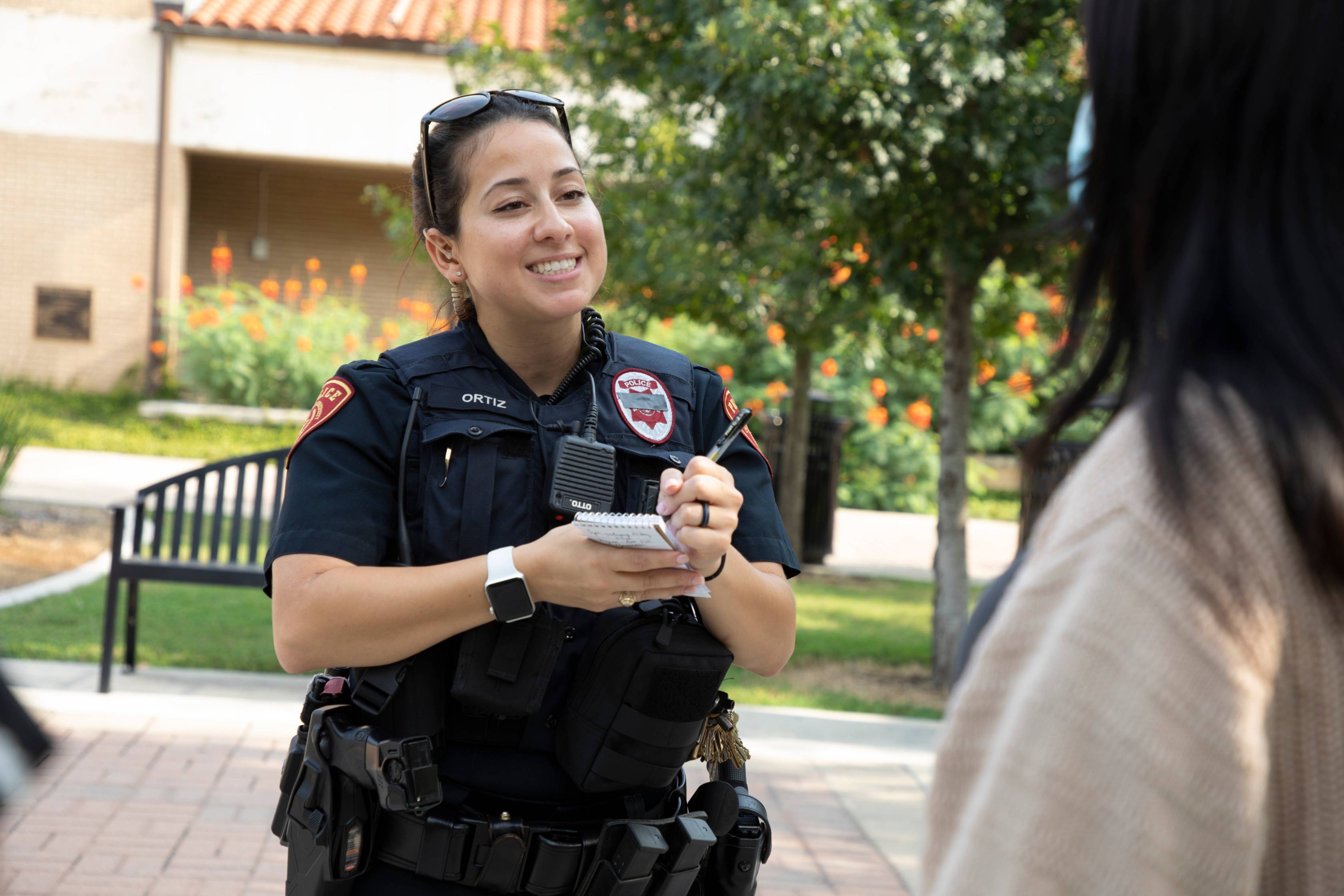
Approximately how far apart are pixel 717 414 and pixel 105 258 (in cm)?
1608

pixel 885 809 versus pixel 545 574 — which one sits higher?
pixel 545 574

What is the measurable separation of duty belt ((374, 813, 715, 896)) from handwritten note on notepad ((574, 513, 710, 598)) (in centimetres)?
49

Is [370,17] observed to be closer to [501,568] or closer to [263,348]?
[263,348]

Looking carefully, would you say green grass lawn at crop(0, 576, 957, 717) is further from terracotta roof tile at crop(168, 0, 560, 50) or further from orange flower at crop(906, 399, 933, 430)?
terracotta roof tile at crop(168, 0, 560, 50)

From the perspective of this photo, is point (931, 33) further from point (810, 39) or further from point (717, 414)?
point (717, 414)

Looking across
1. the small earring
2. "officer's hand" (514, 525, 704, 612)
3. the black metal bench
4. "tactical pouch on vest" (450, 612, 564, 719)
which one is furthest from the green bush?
"officer's hand" (514, 525, 704, 612)

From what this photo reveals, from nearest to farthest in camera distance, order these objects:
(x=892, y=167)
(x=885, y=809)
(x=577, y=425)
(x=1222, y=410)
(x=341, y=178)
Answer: (x=1222, y=410), (x=577, y=425), (x=885, y=809), (x=892, y=167), (x=341, y=178)

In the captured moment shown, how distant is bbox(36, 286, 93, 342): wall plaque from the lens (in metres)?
16.3

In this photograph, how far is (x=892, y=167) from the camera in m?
6.34

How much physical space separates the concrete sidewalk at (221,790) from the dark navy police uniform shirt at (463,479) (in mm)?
1505

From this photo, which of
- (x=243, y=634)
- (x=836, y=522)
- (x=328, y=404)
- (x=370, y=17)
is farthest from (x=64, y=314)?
(x=328, y=404)

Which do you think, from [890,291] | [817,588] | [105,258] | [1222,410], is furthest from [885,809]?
[105,258]

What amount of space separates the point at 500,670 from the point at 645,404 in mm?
539

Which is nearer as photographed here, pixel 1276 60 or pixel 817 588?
pixel 1276 60
